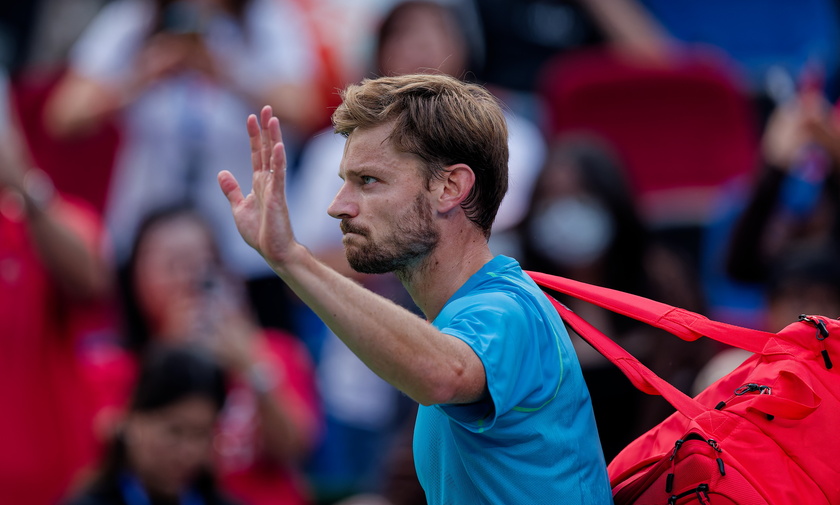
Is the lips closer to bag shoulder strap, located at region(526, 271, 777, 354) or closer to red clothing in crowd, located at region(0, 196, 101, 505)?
bag shoulder strap, located at region(526, 271, 777, 354)

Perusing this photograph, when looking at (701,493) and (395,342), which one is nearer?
(395,342)

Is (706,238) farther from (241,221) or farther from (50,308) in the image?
(241,221)

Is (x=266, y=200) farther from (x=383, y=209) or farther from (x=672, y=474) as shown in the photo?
(x=672, y=474)

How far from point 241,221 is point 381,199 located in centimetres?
35

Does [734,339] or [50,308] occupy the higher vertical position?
[734,339]

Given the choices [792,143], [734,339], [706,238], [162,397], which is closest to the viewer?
[734,339]

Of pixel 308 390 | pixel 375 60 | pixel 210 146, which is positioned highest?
pixel 375 60

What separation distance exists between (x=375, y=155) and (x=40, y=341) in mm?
3121

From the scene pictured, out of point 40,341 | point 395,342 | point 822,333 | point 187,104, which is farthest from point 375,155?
point 187,104

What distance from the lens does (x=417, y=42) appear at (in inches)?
281

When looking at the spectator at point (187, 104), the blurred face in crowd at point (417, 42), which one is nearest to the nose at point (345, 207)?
the blurred face in crowd at point (417, 42)

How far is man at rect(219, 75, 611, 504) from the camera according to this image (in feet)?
8.61

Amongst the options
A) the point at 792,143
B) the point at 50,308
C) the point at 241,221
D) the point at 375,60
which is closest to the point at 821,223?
the point at 792,143

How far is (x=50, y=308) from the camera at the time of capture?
18.5 feet
